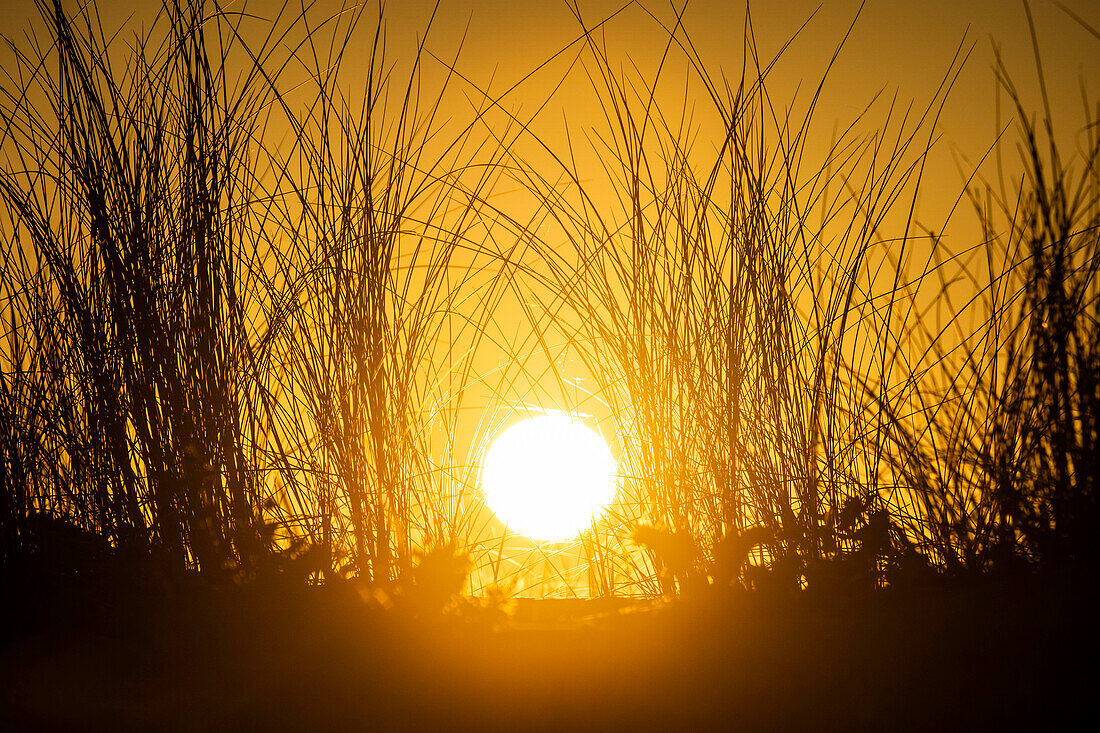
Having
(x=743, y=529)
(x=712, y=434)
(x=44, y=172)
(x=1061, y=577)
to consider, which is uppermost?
(x=44, y=172)

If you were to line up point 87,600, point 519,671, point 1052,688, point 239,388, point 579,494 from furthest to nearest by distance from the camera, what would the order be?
1. point 579,494
2. point 239,388
3. point 87,600
4. point 519,671
5. point 1052,688

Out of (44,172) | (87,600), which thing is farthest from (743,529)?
(44,172)

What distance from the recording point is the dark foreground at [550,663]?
2.77 ft

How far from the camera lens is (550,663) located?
95 cm

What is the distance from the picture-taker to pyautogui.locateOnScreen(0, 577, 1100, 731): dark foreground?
84 centimetres

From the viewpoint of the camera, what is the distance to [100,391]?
1176 millimetres

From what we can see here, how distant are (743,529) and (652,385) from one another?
0.27m

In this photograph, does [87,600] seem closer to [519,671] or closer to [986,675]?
[519,671]

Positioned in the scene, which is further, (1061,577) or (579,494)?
(579,494)

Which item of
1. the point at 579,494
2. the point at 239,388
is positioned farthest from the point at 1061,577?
the point at 239,388

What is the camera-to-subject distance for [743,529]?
1211 millimetres

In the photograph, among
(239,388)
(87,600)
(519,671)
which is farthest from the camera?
(239,388)

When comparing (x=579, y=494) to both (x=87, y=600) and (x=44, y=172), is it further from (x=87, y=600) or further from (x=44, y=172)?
(x=44, y=172)

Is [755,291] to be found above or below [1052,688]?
above
